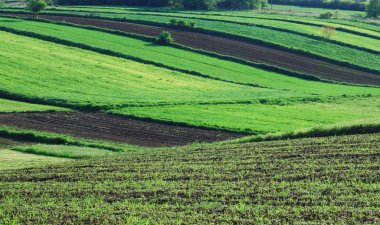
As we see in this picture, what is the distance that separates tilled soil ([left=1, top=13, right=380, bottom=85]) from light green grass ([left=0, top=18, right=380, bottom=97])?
4.34m

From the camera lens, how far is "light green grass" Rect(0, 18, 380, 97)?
76.9 m

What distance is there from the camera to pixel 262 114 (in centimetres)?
5769

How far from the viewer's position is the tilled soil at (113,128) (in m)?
48.1

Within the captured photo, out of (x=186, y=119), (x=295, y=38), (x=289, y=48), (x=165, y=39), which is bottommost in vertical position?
(x=186, y=119)

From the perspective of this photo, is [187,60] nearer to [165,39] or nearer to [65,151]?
[165,39]

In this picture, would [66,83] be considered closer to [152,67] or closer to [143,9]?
[152,67]

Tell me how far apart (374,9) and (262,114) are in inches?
3554

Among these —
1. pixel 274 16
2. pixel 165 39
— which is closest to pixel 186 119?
pixel 165 39

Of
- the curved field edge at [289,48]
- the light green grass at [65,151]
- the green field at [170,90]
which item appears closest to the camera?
the light green grass at [65,151]

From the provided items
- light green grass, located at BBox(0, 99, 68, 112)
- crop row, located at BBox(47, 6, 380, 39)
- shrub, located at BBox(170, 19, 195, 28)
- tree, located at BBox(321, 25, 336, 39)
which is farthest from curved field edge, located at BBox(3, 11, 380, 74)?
light green grass, located at BBox(0, 99, 68, 112)

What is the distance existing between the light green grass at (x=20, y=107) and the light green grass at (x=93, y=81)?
1951 millimetres

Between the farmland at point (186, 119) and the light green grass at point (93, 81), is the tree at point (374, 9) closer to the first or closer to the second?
the farmland at point (186, 119)

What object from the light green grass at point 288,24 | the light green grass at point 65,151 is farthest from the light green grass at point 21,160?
the light green grass at point 288,24

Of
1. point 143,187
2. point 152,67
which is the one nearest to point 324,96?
point 152,67
